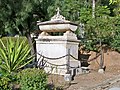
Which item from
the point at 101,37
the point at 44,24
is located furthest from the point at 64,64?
the point at 101,37

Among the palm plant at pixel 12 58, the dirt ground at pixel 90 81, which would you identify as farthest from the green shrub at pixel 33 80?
the palm plant at pixel 12 58

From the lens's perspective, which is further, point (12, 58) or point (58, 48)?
point (58, 48)

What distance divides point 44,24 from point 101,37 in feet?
13.1

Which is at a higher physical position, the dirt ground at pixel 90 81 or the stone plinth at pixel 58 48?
the stone plinth at pixel 58 48

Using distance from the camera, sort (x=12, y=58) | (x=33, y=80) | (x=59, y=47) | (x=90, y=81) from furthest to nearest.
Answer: (x=59, y=47) → (x=90, y=81) → (x=12, y=58) → (x=33, y=80)

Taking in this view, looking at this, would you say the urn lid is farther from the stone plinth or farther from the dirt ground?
the dirt ground

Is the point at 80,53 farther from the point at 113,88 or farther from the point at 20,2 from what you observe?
the point at 113,88

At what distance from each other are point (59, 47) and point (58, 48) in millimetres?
65

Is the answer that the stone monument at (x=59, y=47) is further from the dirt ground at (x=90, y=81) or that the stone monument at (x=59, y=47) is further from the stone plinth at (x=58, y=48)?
the dirt ground at (x=90, y=81)

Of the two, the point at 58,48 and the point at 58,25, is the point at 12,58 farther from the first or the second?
the point at 58,25

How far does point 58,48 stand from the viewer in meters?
11.0

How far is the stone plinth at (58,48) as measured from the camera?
424 inches

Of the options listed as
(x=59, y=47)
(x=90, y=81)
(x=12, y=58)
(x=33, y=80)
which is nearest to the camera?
(x=33, y=80)

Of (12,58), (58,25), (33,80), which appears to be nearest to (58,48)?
(58,25)
